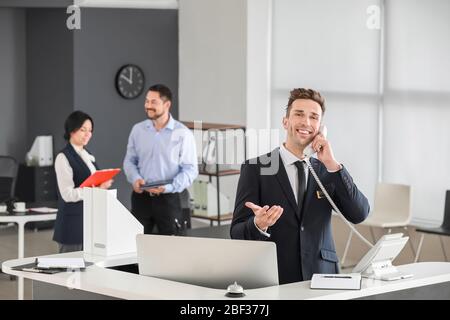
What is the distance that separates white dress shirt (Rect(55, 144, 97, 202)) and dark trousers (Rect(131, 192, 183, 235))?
0.78m

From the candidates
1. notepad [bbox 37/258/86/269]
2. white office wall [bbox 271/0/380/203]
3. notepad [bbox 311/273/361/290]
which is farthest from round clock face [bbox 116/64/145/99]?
notepad [bbox 311/273/361/290]

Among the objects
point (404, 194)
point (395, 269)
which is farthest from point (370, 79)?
point (395, 269)

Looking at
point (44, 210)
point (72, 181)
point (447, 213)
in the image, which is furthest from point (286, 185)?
point (447, 213)

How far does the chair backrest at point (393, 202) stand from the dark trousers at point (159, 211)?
7.52 feet

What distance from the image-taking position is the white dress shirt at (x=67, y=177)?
6.05 m

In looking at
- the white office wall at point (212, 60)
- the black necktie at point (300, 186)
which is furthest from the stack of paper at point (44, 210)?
the black necktie at point (300, 186)

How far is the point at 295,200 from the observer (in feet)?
13.1

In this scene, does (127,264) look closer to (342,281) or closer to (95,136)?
(342,281)

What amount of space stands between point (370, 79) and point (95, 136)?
3.59m

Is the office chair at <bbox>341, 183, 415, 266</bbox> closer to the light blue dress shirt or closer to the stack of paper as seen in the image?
the light blue dress shirt

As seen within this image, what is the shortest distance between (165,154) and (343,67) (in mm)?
2782

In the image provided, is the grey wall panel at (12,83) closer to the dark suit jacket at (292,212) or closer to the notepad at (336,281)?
the dark suit jacket at (292,212)

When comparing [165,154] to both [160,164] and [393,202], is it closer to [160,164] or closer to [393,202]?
[160,164]

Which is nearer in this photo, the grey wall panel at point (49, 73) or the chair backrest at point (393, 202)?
the chair backrest at point (393, 202)
